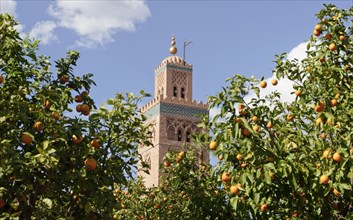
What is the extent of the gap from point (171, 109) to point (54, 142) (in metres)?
33.5

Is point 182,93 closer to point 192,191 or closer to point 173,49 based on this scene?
point 173,49

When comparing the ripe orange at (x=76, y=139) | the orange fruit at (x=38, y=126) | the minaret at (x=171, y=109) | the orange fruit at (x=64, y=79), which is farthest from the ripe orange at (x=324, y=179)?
the minaret at (x=171, y=109)

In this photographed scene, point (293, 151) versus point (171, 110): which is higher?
point (171, 110)

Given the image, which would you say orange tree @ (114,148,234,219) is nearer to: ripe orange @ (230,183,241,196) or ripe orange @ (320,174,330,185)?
ripe orange @ (230,183,241,196)

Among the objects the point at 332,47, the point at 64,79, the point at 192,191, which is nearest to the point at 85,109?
the point at 64,79

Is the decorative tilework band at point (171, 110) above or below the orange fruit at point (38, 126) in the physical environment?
above

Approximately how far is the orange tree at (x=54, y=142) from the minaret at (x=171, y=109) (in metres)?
31.4

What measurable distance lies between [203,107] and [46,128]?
111ft

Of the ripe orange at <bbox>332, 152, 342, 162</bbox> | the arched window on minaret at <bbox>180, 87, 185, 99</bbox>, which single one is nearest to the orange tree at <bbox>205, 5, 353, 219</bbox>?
the ripe orange at <bbox>332, 152, 342, 162</bbox>

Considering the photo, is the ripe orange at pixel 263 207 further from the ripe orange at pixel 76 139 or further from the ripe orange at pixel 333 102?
the ripe orange at pixel 76 139

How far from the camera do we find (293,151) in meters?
5.94

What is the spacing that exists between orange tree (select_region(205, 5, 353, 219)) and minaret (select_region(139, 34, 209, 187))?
31085mm

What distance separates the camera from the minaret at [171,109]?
38.2 m

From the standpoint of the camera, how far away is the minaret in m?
38.2
